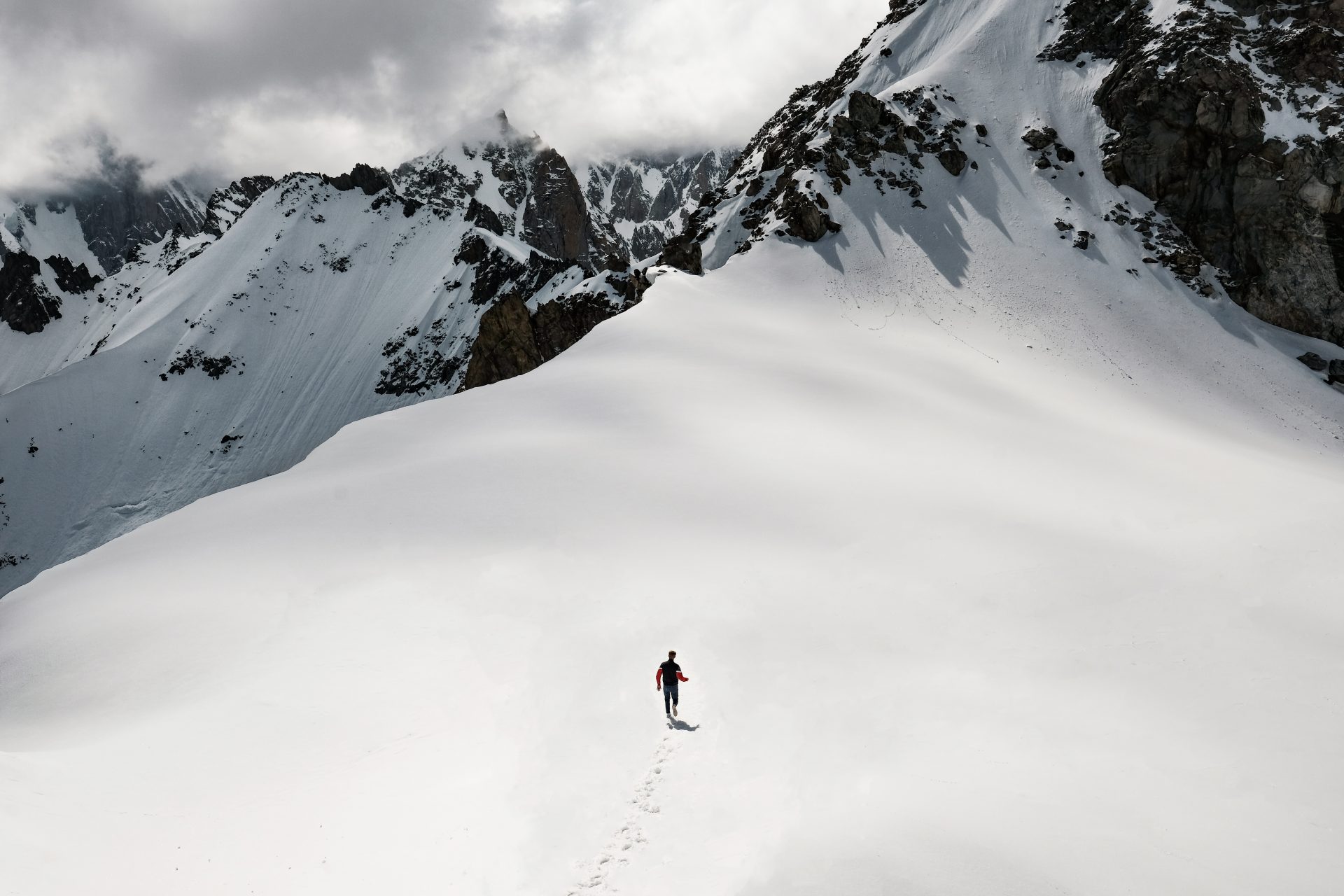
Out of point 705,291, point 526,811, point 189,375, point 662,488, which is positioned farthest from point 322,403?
point 526,811

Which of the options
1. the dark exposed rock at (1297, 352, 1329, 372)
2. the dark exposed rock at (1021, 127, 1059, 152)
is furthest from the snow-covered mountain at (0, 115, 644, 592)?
the dark exposed rock at (1297, 352, 1329, 372)

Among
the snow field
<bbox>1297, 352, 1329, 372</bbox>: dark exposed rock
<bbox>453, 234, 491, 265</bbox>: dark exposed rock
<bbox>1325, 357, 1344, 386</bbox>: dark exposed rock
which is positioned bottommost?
the snow field

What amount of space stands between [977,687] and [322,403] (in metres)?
136

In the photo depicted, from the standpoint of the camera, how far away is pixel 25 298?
15975 centimetres

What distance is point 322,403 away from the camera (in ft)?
421

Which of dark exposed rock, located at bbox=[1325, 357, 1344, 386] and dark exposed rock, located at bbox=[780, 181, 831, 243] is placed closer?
dark exposed rock, located at bbox=[1325, 357, 1344, 386]

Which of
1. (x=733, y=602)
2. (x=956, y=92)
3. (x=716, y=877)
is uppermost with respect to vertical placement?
(x=956, y=92)

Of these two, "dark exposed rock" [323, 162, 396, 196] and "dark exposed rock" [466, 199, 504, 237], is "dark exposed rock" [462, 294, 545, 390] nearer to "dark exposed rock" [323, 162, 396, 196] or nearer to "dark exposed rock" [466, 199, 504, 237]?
"dark exposed rock" [466, 199, 504, 237]

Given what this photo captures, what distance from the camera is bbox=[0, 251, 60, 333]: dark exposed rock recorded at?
158750 mm

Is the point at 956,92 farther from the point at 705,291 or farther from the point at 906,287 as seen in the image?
the point at 705,291

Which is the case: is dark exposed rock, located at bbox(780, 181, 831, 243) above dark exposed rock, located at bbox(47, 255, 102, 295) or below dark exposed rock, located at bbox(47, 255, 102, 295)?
below

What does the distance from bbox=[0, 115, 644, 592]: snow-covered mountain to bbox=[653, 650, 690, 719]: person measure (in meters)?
75.8

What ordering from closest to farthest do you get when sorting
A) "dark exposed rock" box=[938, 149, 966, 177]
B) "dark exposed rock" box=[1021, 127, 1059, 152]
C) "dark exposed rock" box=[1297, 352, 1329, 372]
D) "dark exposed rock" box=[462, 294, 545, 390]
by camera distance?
→ 1. "dark exposed rock" box=[1297, 352, 1329, 372]
2. "dark exposed rock" box=[938, 149, 966, 177]
3. "dark exposed rock" box=[1021, 127, 1059, 152]
4. "dark exposed rock" box=[462, 294, 545, 390]

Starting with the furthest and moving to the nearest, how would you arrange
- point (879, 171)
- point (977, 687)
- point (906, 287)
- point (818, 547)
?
point (879, 171)
point (906, 287)
point (818, 547)
point (977, 687)
